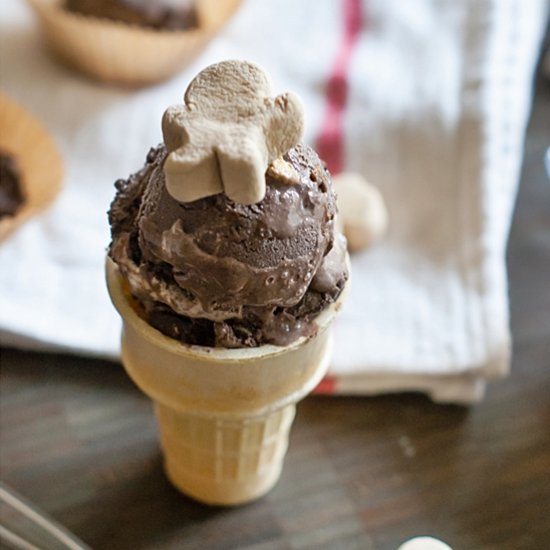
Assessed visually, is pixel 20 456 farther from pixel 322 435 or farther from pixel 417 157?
pixel 417 157

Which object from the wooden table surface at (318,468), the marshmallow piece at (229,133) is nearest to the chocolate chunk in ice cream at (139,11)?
the wooden table surface at (318,468)

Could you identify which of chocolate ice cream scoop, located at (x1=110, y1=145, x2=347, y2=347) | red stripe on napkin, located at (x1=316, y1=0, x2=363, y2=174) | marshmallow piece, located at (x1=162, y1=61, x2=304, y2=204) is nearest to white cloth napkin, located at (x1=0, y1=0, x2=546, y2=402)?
red stripe on napkin, located at (x1=316, y1=0, x2=363, y2=174)

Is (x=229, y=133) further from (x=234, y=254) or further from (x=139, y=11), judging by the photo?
(x=139, y=11)

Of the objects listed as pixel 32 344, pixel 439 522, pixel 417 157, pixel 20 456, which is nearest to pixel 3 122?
pixel 32 344

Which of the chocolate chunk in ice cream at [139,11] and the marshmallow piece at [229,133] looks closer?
the marshmallow piece at [229,133]

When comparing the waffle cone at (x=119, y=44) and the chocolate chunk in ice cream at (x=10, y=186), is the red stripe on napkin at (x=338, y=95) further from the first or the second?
the chocolate chunk in ice cream at (x=10, y=186)

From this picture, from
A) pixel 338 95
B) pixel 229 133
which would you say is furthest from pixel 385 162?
pixel 229 133
